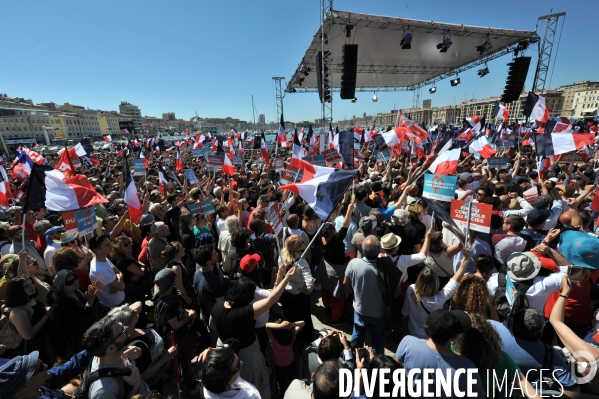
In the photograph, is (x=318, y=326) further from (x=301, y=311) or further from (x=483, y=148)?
(x=483, y=148)

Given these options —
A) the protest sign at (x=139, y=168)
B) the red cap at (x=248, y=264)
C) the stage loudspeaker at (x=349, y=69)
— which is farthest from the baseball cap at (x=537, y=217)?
the protest sign at (x=139, y=168)

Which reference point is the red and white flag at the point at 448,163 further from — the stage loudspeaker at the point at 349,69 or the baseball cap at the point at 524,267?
the stage loudspeaker at the point at 349,69

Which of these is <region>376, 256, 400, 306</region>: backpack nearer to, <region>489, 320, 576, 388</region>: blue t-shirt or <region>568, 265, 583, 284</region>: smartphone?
<region>489, 320, 576, 388</region>: blue t-shirt

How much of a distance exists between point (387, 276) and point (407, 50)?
19.8 m

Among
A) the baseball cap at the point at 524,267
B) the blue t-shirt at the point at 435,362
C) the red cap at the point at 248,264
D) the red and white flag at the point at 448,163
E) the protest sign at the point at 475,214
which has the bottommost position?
the blue t-shirt at the point at 435,362

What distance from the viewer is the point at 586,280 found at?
2.86 meters

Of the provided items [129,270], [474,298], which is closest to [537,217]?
[474,298]

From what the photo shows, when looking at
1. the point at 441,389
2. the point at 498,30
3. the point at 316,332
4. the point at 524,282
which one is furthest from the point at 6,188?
the point at 498,30

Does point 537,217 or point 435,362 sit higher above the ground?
point 537,217

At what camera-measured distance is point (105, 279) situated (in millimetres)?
3344

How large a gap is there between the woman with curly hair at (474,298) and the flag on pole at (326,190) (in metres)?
1.48

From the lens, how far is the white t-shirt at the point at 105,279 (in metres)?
3.34

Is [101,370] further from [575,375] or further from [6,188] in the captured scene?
[6,188]

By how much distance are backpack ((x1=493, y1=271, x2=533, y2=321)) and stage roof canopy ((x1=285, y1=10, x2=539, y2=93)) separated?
12712mm
